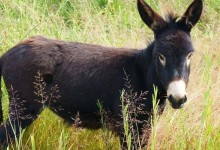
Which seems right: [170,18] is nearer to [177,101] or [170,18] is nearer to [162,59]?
[162,59]

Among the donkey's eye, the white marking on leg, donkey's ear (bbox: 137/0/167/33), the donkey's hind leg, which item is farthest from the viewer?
the donkey's hind leg

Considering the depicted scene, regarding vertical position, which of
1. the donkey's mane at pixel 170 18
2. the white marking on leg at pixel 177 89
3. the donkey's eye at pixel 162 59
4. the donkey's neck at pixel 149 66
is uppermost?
the donkey's mane at pixel 170 18

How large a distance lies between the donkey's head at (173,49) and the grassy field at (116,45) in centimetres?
20

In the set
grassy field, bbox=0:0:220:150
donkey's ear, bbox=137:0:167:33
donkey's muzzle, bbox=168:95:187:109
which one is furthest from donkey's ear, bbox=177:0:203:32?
donkey's muzzle, bbox=168:95:187:109

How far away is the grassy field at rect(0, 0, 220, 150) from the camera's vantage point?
4133 millimetres

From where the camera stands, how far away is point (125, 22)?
7035 millimetres

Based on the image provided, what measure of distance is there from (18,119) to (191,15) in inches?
67.7

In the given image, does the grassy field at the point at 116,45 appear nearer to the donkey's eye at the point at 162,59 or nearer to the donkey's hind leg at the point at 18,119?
the donkey's hind leg at the point at 18,119

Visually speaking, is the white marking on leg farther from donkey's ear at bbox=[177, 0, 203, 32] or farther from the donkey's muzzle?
donkey's ear at bbox=[177, 0, 203, 32]

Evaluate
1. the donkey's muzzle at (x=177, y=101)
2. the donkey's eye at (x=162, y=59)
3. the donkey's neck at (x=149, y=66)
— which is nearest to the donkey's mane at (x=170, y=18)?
the donkey's neck at (x=149, y=66)

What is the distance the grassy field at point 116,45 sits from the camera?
13.6 ft

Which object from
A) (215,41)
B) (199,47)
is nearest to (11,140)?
(199,47)

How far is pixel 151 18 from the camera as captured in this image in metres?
4.16

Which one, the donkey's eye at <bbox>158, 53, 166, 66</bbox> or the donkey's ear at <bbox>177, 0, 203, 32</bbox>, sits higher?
the donkey's ear at <bbox>177, 0, 203, 32</bbox>
